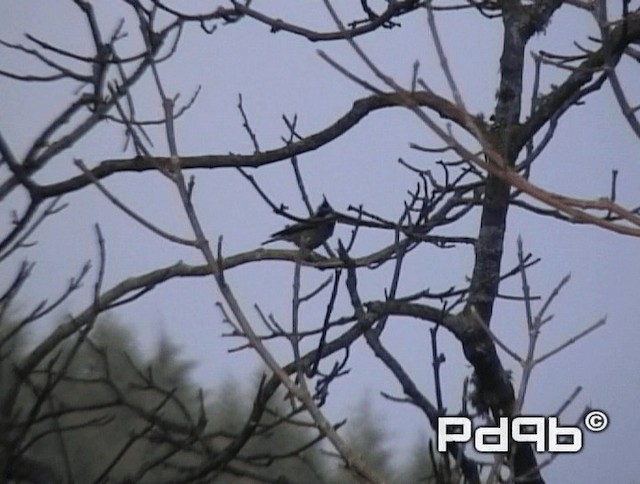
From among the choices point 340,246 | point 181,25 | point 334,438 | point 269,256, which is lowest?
point 334,438

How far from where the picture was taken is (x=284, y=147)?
341 centimetres

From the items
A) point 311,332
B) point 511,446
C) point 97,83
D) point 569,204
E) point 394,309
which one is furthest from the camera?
point 97,83

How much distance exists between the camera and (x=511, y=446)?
2.43 meters

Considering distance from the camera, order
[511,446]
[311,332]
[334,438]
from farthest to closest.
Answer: [311,332] → [511,446] → [334,438]

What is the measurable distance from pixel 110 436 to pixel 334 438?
1.93 m

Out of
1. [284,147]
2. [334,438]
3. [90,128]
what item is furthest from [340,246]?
[90,128]

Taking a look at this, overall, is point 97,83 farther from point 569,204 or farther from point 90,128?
point 569,204

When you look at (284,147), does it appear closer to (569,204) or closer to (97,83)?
(97,83)

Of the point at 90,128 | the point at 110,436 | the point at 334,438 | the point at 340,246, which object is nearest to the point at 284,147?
the point at 90,128

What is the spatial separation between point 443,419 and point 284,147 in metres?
1.14

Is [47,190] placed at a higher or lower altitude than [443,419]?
higher

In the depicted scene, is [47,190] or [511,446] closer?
[511,446]

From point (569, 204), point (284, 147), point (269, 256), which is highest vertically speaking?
point (284, 147)

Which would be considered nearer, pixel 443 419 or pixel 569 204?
pixel 569 204
